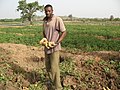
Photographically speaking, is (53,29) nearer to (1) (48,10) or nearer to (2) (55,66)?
(1) (48,10)

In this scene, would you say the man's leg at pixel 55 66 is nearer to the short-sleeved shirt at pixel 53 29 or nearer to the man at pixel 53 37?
the man at pixel 53 37

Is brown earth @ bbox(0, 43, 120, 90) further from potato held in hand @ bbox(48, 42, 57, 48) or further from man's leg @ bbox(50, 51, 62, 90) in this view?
potato held in hand @ bbox(48, 42, 57, 48)

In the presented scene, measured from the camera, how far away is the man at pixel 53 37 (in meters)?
5.36

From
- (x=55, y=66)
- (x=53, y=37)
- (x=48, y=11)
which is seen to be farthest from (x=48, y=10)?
(x=55, y=66)

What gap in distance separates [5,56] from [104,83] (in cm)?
390

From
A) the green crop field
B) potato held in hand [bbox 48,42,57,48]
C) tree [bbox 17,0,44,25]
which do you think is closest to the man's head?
potato held in hand [bbox 48,42,57,48]

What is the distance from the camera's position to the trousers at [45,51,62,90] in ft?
18.3

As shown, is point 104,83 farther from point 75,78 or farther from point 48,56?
point 48,56

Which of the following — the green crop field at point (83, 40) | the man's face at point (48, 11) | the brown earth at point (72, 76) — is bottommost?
the green crop field at point (83, 40)

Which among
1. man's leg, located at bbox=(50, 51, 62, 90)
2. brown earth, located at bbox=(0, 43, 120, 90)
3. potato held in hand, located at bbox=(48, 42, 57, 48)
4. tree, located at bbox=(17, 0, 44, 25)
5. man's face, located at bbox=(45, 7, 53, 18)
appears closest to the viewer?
man's face, located at bbox=(45, 7, 53, 18)

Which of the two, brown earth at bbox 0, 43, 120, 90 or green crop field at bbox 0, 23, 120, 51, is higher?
brown earth at bbox 0, 43, 120, 90

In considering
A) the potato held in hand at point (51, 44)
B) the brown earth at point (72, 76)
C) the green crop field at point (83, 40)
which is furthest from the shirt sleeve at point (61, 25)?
the green crop field at point (83, 40)

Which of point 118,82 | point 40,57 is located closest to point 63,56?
point 40,57

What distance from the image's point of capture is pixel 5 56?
28.5ft
